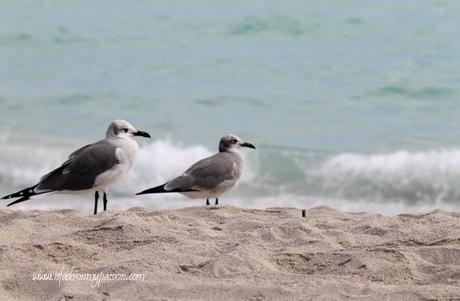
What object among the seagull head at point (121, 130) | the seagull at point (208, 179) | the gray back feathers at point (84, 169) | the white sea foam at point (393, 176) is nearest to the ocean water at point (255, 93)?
the white sea foam at point (393, 176)

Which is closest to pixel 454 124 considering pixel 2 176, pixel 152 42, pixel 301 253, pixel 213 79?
pixel 213 79

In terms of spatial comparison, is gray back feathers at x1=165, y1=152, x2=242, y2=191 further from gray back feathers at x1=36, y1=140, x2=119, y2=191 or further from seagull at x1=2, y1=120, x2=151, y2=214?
gray back feathers at x1=36, y1=140, x2=119, y2=191

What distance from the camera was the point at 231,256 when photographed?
489 centimetres

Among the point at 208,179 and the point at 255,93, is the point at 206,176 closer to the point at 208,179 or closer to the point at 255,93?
the point at 208,179

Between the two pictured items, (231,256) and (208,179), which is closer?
(231,256)

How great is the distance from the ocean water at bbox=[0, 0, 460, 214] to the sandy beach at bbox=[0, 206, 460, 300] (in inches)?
137

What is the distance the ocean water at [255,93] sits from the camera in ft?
35.4

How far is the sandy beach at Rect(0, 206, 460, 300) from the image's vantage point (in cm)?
437

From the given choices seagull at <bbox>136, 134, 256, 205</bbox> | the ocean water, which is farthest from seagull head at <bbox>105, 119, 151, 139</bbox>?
the ocean water

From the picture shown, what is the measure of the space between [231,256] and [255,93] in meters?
10.2

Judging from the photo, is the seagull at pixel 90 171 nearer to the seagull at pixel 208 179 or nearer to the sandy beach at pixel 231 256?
the seagull at pixel 208 179

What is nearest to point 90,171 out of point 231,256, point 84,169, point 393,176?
point 84,169

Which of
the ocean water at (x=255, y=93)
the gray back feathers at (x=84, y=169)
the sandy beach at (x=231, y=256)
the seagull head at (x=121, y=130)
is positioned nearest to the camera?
the sandy beach at (x=231, y=256)

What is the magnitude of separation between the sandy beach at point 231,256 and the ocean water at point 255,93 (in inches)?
137
